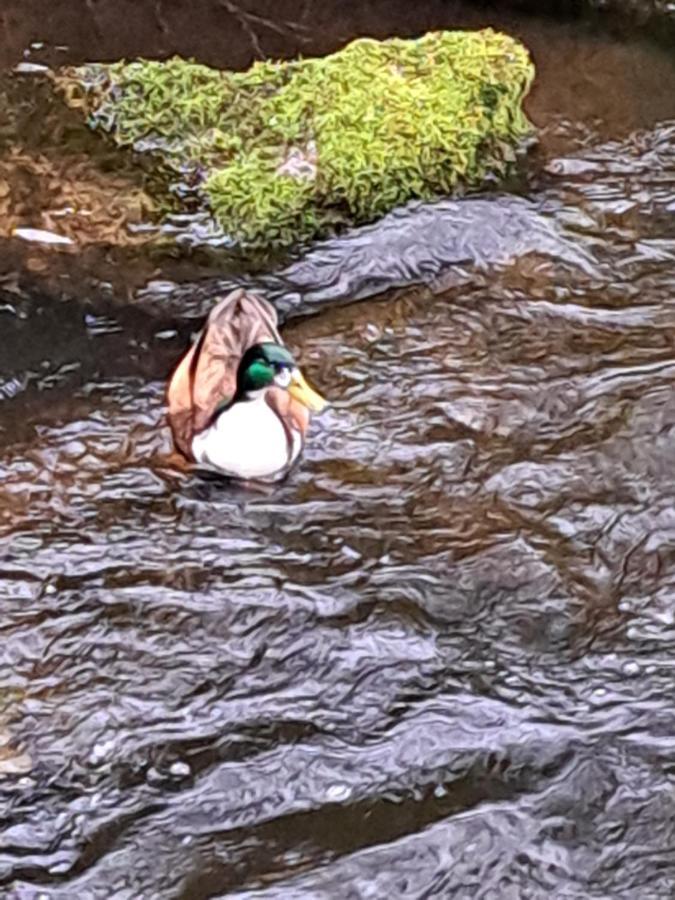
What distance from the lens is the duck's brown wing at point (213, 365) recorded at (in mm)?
5441

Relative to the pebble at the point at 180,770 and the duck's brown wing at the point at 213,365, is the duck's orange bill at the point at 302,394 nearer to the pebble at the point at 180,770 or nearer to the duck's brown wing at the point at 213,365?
the duck's brown wing at the point at 213,365

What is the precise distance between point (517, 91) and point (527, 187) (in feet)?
1.62

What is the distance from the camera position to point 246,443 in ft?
17.5

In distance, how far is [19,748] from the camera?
4.44m

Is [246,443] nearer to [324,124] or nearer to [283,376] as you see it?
[283,376]

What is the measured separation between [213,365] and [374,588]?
1.07 m

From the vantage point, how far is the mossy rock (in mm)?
6625

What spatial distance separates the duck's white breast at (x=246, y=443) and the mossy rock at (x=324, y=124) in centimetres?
133

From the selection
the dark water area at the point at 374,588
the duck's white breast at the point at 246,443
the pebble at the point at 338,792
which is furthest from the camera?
the duck's white breast at the point at 246,443

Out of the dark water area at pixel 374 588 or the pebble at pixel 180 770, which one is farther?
the pebble at pixel 180 770

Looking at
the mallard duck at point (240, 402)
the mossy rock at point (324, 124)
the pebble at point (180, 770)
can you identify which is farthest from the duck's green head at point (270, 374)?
the pebble at point (180, 770)

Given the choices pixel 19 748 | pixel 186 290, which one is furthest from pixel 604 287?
pixel 19 748

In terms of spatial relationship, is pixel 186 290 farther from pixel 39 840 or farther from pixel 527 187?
pixel 39 840

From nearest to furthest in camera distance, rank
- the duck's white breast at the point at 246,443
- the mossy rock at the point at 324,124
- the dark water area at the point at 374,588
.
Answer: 1. the dark water area at the point at 374,588
2. the duck's white breast at the point at 246,443
3. the mossy rock at the point at 324,124
